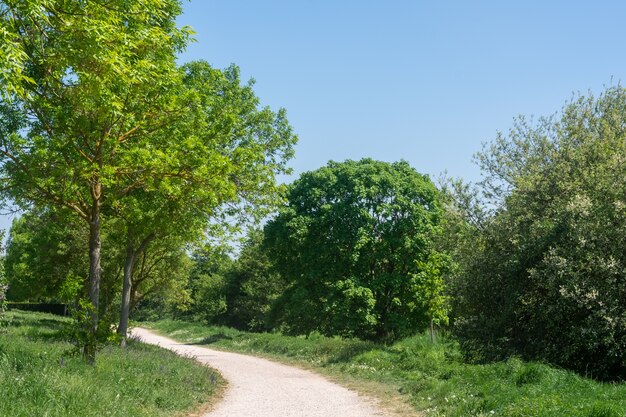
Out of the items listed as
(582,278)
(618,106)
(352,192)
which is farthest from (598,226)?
(352,192)

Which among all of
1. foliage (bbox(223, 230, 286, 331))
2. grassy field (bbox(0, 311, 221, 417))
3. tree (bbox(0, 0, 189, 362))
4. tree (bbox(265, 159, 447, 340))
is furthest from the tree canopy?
foliage (bbox(223, 230, 286, 331))

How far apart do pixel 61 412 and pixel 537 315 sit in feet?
43.2

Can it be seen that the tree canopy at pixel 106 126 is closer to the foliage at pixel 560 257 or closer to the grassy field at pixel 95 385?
the grassy field at pixel 95 385

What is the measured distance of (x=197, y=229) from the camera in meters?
19.0

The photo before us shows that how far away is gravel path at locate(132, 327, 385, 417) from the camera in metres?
12.5

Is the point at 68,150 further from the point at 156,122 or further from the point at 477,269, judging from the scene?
the point at 477,269

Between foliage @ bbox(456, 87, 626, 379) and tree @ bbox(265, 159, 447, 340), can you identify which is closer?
foliage @ bbox(456, 87, 626, 379)

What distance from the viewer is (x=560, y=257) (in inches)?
565

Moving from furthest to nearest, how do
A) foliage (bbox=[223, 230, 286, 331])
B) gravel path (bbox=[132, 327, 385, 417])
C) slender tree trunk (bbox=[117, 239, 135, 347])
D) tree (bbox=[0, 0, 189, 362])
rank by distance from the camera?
foliage (bbox=[223, 230, 286, 331]), slender tree trunk (bbox=[117, 239, 135, 347]), gravel path (bbox=[132, 327, 385, 417]), tree (bbox=[0, 0, 189, 362])

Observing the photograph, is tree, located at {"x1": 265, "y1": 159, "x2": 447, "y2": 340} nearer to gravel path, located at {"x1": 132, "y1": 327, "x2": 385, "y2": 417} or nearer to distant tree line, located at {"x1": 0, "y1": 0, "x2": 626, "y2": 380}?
distant tree line, located at {"x1": 0, "y1": 0, "x2": 626, "y2": 380}

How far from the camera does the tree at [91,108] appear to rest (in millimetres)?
11102

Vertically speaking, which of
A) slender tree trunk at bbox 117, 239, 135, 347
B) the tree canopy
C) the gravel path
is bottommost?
the gravel path

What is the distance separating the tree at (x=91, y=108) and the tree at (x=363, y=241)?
17.7 metres

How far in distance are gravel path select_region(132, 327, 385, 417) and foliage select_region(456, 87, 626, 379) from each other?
5.29 metres
